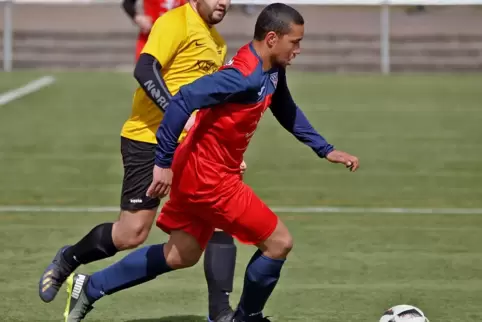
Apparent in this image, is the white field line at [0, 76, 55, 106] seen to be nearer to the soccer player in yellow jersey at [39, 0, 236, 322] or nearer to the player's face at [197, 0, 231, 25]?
the soccer player in yellow jersey at [39, 0, 236, 322]

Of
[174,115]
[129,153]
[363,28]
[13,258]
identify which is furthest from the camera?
[363,28]

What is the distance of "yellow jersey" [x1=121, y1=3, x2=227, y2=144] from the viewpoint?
6.71m

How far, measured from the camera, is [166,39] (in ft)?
22.0

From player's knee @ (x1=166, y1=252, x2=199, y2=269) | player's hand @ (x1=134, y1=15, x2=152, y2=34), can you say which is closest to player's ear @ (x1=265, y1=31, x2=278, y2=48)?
player's knee @ (x1=166, y1=252, x2=199, y2=269)

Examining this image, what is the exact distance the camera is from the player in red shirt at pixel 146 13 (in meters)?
12.4

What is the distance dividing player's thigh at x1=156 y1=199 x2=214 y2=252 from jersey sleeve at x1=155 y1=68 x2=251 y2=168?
1.65 ft

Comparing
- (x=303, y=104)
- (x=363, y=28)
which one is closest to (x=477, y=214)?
(x=303, y=104)

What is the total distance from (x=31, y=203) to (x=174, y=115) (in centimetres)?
575

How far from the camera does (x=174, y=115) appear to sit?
5.71 meters

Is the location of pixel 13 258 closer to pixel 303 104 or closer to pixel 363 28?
pixel 303 104

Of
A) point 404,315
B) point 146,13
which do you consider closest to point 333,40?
point 146,13

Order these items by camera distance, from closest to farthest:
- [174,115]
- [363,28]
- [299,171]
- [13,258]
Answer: [174,115]
[13,258]
[299,171]
[363,28]

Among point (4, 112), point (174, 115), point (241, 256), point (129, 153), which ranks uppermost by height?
point (174, 115)

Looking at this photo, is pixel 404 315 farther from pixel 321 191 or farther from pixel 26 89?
pixel 26 89
